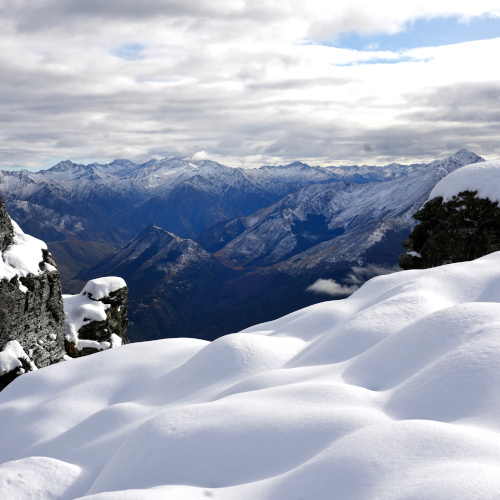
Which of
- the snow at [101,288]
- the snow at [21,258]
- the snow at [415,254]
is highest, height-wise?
the snow at [21,258]

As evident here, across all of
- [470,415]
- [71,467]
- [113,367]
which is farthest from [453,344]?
[113,367]

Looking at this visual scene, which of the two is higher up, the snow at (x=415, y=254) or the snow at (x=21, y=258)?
the snow at (x=21, y=258)

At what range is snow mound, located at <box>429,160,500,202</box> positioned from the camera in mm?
34375

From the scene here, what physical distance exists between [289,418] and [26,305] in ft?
98.3

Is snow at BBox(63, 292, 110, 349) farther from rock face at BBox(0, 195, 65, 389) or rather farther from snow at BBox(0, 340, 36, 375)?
snow at BBox(0, 340, 36, 375)

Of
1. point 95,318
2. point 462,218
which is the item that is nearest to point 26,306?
point 95,318

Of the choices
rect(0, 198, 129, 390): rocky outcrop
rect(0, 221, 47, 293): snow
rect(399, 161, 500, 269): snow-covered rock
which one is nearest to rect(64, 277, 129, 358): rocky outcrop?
rect(0, 198, 129, 390): rocky outcrop

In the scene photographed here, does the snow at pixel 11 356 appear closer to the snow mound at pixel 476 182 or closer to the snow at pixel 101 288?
the snow at pixel 101 288

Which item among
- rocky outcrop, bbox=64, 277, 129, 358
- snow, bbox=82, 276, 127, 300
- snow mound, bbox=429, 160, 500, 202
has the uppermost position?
snow mound, bbox=429, 160, 500, 202

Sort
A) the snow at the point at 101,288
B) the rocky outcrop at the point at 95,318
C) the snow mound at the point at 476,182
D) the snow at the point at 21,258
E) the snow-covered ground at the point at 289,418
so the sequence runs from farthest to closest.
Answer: the snow at the point at 101,288 → the rocky outcrop at the point at 95,318 → the snow mound at the point at 476,182 → the snow at the point at 21,258 → the snow-covered ground at the point at 289,418

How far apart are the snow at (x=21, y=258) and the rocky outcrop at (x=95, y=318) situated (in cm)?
1279

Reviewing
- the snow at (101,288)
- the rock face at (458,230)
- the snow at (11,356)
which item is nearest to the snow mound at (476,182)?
the rock face at (458,230)

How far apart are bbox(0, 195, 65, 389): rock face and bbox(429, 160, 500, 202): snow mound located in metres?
37.9

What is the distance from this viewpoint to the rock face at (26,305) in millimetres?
30547
